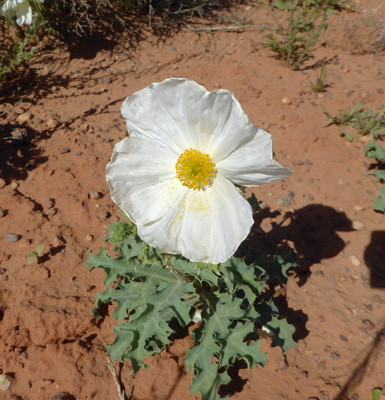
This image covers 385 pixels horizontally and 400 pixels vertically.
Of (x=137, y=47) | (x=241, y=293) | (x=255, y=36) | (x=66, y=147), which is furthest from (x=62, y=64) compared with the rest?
(x=241, y=293)

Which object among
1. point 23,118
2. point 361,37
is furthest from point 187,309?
point 361,37

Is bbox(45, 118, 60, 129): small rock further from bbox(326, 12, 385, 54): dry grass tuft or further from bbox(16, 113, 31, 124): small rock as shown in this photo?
bbox(326, 12, 385, 54): dry grass tuft

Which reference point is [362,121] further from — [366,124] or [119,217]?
[119,217]

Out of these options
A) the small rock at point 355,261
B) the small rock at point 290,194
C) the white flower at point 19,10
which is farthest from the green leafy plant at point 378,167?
the white flower at point 19,10

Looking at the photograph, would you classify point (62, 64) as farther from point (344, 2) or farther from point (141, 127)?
point (344, 2)

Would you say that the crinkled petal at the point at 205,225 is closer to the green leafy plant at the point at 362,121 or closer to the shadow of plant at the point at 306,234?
the shadow of plant at the point at 306,234

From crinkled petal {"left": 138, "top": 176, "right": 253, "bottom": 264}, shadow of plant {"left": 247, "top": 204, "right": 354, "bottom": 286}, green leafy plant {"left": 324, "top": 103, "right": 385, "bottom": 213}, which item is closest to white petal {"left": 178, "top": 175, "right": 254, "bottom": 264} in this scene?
crinkled petal {"left": 138, "top": 176, "right": 253, "bottom": 264}
